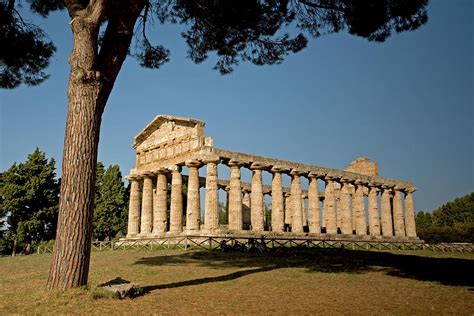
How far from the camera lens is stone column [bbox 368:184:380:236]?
37.6 m

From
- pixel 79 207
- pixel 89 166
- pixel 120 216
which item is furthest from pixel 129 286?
pixel 120 216

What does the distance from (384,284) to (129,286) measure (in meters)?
6.49

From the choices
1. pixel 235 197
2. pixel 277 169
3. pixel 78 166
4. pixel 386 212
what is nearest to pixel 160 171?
pixel 235 197

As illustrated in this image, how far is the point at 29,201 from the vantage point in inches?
1350

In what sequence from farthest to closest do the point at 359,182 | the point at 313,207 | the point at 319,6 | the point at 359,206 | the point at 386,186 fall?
the point at 386,186
the point at 359,182
the point at 359,206
the point at 313,207
the point at 319,6

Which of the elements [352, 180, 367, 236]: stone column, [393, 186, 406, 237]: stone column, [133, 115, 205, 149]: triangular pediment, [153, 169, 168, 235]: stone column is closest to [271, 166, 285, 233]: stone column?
[133, 115, 205, 149]: triangular pediment

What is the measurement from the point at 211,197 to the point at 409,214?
2469 cm

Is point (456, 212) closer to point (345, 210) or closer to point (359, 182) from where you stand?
point (359, 182)

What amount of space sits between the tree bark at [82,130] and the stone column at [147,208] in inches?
940

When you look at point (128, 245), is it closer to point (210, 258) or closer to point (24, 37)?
point (210, 258)

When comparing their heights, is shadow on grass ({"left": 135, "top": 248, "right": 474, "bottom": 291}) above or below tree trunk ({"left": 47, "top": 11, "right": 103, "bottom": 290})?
below

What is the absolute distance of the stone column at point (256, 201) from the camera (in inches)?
1156


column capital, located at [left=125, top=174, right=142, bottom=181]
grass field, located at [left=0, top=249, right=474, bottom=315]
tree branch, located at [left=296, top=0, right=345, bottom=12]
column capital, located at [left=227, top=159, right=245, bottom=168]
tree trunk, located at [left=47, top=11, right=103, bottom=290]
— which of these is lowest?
grass field, located at [left=0, top=249, right=474, bottom=315]

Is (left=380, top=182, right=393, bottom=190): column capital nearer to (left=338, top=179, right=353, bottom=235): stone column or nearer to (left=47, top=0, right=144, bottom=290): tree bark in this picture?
(left=338, top=179, right=353, bottom=235): stone column
